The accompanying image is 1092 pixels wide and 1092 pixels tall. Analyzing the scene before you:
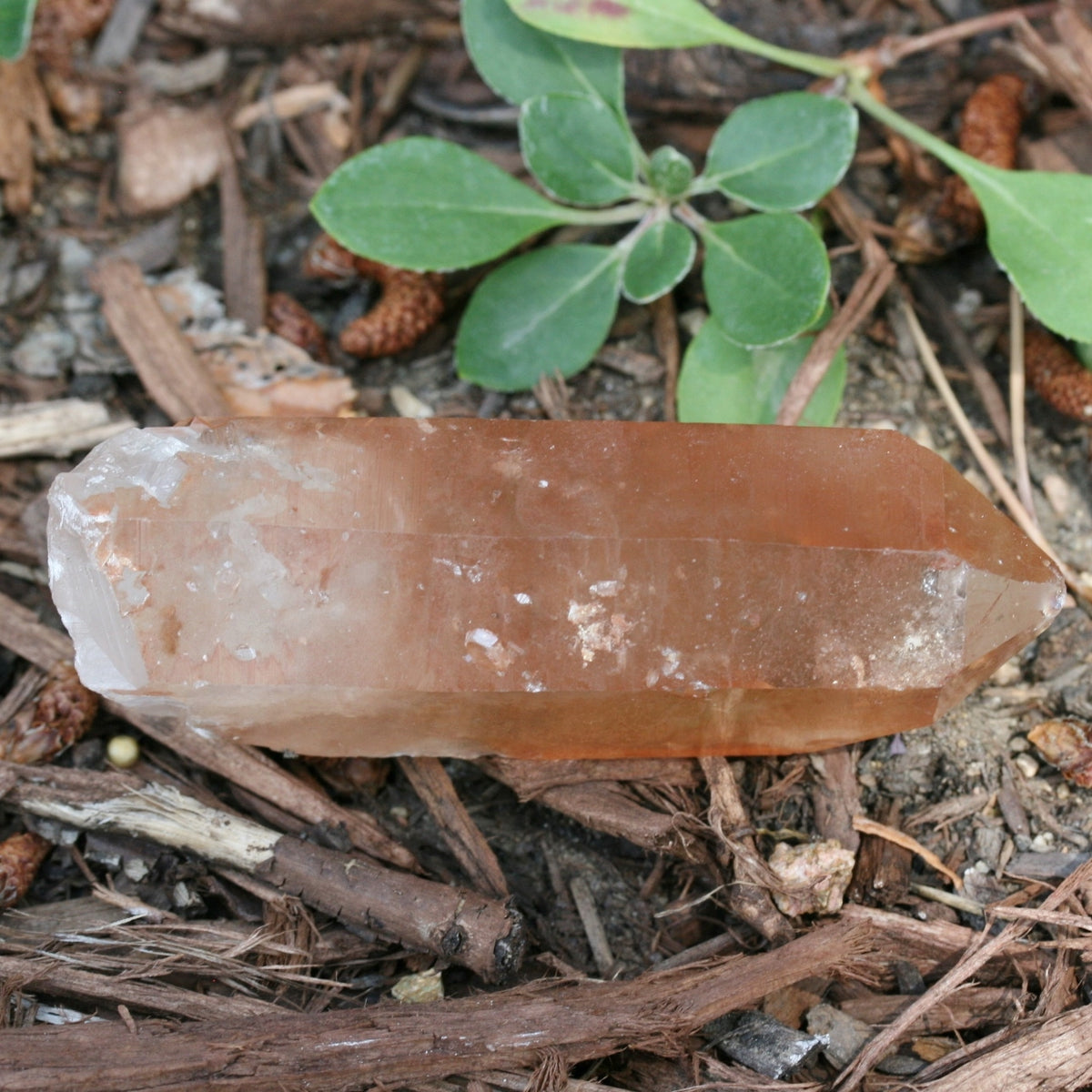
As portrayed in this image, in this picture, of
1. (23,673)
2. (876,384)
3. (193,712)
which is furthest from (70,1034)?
(876,384)

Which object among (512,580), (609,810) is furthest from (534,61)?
(609,810)

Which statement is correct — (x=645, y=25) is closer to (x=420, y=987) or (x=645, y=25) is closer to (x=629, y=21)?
(x=629, y=21)

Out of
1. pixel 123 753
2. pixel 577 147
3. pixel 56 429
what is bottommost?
pixel 123 753

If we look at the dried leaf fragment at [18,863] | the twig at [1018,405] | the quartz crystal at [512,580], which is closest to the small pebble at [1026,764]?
the quartz crystal at [512,580]

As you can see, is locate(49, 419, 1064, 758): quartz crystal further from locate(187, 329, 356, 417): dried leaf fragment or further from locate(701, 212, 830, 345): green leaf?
locate(187, 329, 356, 417): dried leaf fragment

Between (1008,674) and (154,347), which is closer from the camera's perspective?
(1008,674)

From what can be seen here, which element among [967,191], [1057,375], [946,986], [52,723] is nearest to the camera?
[946,986]

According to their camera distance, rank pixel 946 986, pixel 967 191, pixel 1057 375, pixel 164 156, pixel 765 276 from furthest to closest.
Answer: pixel 164 156
pixel 967 191
pixel 1057 375
pixel 765 276
pixel 946 986

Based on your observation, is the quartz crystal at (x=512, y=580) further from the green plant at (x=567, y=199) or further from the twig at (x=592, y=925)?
the green plant at (x=567, y=199)

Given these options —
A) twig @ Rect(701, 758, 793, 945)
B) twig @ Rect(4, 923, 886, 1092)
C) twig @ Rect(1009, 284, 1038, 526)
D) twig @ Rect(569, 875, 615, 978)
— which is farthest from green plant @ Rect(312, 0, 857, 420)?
twig @ Rect(4, 923, 886, 1092)
